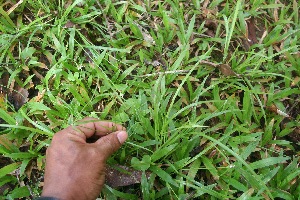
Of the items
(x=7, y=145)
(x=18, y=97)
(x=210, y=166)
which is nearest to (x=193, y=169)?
(x=210, y=166)

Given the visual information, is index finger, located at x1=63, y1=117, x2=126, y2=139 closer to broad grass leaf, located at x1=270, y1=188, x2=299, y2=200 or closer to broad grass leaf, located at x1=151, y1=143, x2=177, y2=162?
broad grass leaf, located at x1=151, y1=143, x2=177, y2=162

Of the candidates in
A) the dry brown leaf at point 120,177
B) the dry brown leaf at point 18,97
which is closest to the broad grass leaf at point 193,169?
the dry brown leaf at point 120,177

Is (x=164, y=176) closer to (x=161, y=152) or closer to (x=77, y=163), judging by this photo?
(x=161, y=152)

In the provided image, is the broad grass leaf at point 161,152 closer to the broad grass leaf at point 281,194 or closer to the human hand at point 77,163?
the human hand at point 77,163

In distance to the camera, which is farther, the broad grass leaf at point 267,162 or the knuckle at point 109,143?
the broad grass leaf at point 267,162

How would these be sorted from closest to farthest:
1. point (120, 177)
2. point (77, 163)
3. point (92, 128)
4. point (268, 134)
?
point (77, 163), point (92, 128), point (120, 177), point (268, 134)

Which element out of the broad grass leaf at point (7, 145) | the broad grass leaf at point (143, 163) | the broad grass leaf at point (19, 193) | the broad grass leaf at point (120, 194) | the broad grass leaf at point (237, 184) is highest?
the broad grass leaf at point (7, 145)
